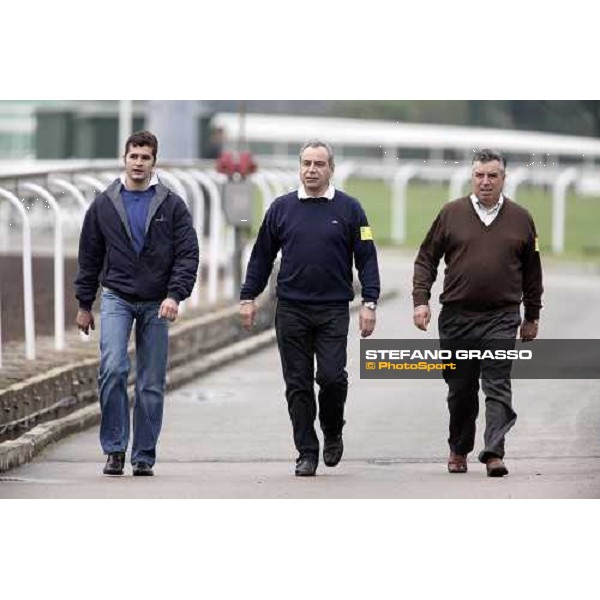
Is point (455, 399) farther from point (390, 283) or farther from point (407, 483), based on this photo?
point (390, 283)

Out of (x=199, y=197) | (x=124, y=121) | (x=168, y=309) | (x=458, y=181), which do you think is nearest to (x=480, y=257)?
(x=168, y=309)

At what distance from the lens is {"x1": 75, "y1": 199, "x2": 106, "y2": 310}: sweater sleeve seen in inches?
→ 425

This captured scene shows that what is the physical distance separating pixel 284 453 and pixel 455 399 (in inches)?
49.4

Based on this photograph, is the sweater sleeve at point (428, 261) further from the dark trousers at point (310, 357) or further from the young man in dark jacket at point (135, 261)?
the young man in dark jacket at point (135, 261)

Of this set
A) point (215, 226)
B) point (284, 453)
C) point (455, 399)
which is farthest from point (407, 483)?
point (215, 226)

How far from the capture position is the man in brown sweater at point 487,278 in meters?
10.9

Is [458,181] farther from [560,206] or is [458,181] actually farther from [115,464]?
[115,464]

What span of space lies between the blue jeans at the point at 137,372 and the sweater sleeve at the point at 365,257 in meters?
0.97

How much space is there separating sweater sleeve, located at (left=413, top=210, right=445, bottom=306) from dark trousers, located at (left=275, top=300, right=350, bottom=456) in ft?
1.18

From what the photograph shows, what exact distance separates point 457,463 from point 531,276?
1.04 m

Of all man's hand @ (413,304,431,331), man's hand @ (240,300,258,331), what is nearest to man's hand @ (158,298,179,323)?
man's hand @ (240,300,258,331)

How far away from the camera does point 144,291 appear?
423 inches

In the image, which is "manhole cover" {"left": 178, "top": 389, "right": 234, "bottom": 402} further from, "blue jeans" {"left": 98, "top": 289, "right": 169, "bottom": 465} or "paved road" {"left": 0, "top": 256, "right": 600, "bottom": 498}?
"blue jeans" {"left": 98, "top": 289, "right": 169, "bottom": 465}

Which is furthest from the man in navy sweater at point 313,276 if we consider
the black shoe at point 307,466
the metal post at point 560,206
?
the metal post at point 560,206
